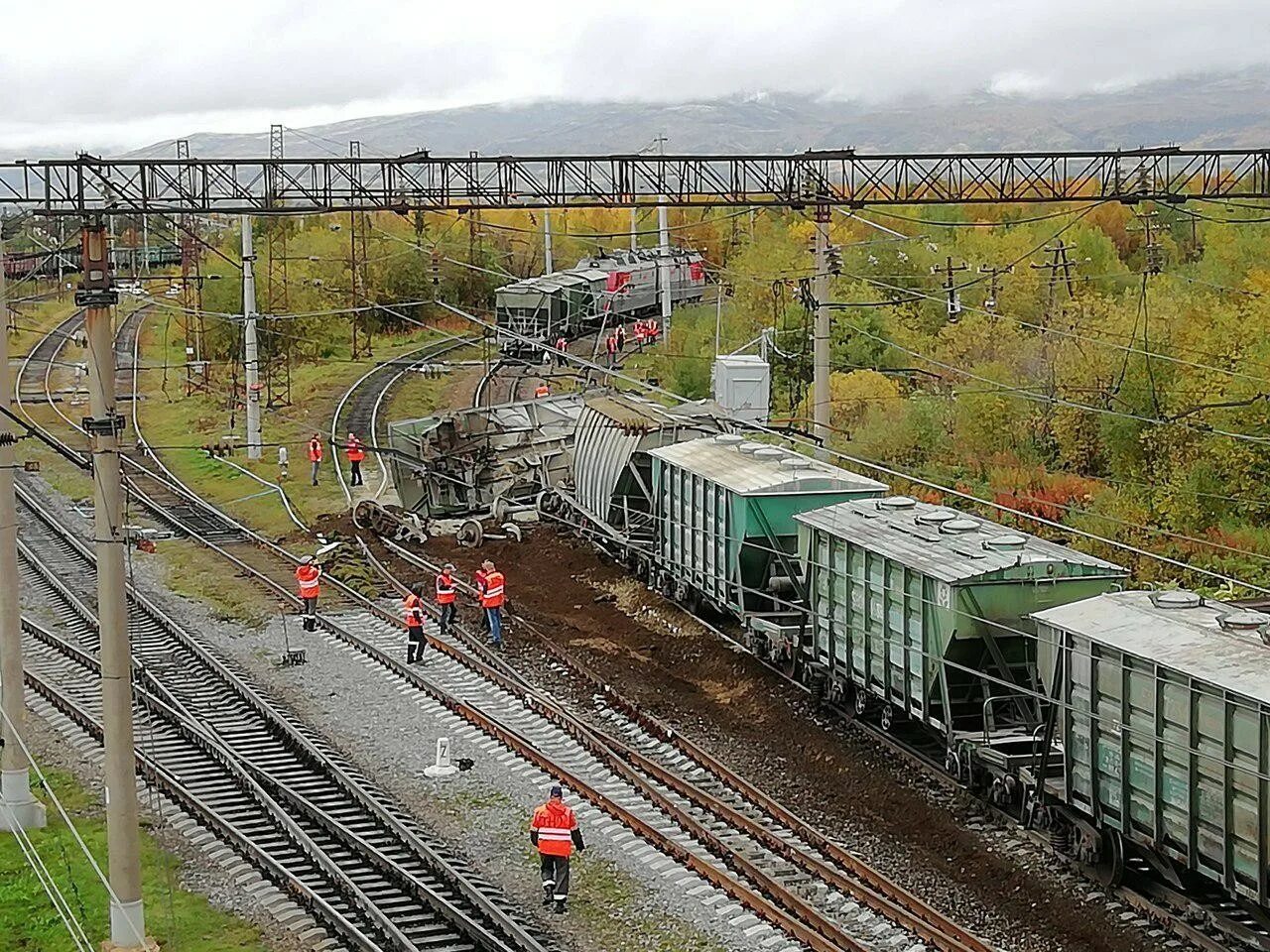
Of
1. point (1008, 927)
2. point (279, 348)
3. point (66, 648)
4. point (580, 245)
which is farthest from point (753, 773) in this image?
point (580, 245)

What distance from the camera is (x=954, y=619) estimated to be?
18578 mm

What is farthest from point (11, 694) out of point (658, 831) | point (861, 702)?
point (861, 702)

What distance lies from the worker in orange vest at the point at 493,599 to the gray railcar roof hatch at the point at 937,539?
5.97 metres

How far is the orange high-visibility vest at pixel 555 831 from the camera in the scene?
16.2m

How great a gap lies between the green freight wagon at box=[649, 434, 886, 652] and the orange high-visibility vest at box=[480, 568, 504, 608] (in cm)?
334

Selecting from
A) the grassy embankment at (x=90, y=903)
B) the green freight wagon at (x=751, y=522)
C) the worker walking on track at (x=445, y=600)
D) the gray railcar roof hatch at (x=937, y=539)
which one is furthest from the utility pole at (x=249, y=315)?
the grassy embankment at (x=90, y=903)

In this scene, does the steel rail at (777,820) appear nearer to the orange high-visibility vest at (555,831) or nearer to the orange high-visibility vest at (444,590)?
the orange high-visibility vest at (444,590)

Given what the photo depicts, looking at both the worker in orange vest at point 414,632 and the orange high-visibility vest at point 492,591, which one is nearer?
the worker in orange vest at point 414,632

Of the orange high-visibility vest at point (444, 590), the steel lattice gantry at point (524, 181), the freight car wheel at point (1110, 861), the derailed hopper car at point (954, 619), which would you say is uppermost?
the steel lattice gantry at point (524, 181)

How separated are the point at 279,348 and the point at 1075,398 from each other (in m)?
34.6

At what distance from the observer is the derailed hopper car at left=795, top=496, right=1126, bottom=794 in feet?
61.1

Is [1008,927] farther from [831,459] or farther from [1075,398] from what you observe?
[1075,398]

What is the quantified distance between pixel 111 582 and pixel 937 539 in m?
10.4

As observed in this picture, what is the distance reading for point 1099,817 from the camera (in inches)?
638
